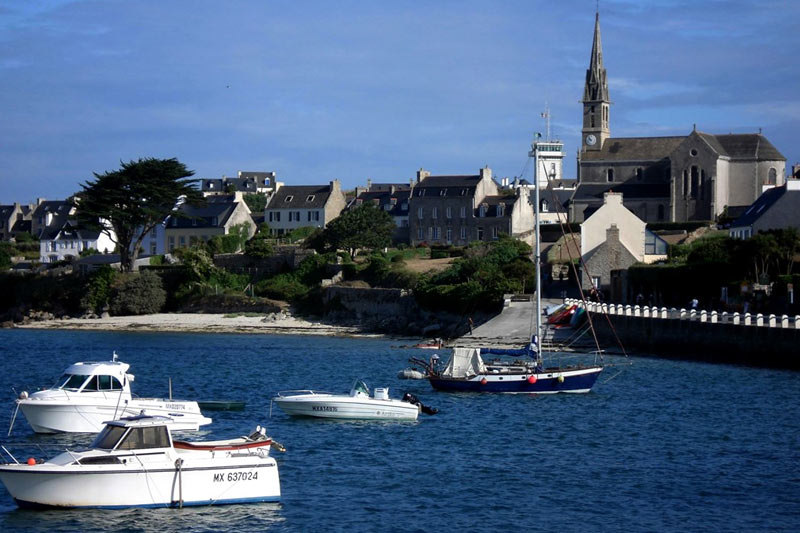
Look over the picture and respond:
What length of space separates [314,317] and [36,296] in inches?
975

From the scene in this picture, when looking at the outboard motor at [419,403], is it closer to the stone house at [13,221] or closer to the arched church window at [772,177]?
the arched church window at [772,177]

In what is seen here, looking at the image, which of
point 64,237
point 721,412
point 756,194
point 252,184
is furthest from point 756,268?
point 252,184

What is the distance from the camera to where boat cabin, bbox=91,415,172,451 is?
2370 cm

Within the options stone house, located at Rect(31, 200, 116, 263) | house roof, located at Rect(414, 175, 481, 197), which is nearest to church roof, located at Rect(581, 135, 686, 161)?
house roof, located at Rect(414, 175, 481, 197)

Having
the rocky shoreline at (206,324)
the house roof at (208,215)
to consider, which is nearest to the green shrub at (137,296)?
the rocky shoreline at (206,324)

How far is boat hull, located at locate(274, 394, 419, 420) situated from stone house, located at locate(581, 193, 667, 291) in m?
37.6

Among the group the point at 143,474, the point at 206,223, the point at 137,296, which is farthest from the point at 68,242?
the point at 143,474

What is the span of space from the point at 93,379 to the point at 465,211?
7303 cm

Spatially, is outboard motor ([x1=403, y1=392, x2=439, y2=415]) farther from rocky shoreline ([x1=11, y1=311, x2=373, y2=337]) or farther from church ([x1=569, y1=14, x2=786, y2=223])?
church ([x1=569, y1=14, x2=786, y2=223])

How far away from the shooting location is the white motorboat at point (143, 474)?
2298 cm

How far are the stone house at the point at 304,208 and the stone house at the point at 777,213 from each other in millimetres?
47823

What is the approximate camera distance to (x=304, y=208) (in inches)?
4481

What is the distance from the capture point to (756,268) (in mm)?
58094

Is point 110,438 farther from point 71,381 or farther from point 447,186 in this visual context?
point 447,186
